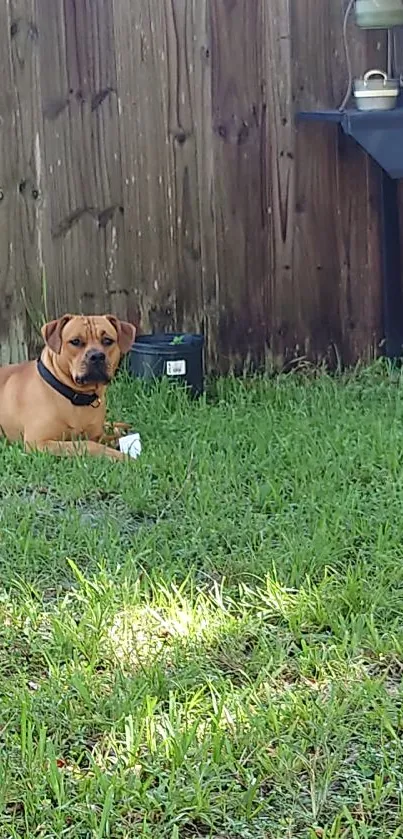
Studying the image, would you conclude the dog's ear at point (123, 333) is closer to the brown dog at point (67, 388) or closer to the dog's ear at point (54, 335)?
the brown dog at point (67, 388)

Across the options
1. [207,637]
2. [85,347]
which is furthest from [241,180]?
[207,637]

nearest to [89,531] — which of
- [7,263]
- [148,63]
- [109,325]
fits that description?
[109,325]

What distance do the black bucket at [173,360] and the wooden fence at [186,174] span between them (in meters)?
0.35

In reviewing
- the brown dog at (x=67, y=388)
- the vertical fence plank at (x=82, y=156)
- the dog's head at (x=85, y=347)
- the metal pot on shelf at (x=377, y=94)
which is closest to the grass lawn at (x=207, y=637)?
the brown dog at (x=67, y=388)

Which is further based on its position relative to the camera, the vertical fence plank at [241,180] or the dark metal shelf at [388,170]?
the vertical fence plank at [241,180]

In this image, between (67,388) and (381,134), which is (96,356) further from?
(381,134)

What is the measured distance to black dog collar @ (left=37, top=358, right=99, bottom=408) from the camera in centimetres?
534

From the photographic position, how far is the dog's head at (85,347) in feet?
17.2

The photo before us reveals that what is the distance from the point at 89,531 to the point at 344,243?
2.79 meters

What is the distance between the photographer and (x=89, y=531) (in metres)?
4.24

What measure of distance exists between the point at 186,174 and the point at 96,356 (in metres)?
1.40

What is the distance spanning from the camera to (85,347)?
5.30 m

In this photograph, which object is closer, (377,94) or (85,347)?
(85,347)

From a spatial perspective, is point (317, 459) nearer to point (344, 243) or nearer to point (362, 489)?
point (362, 489)
